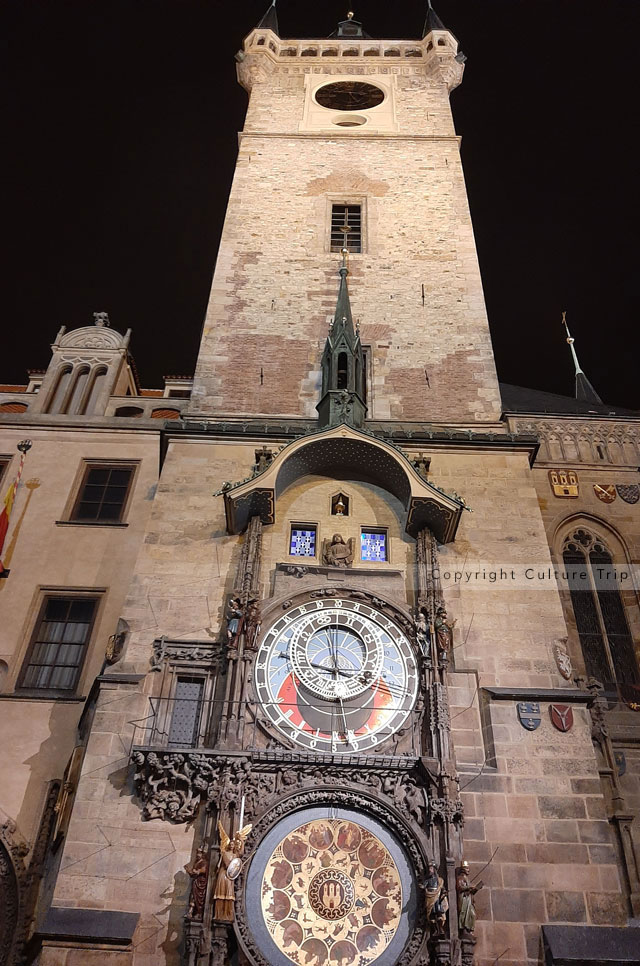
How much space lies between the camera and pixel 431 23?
28.5 m


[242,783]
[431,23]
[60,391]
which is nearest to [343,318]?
[60,391]

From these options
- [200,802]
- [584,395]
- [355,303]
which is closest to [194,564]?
[200,802]

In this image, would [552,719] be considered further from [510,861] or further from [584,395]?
[584,395]

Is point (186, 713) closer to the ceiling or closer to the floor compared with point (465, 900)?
closer to the ceiling

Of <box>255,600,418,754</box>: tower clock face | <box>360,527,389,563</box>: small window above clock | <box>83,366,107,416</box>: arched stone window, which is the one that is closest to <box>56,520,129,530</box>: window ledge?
<box>83,366,107,416</box>: arched stone window

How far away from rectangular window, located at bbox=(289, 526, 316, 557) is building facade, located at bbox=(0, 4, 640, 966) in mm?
45

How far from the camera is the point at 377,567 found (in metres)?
12.6

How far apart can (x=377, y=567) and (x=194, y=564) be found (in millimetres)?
2716

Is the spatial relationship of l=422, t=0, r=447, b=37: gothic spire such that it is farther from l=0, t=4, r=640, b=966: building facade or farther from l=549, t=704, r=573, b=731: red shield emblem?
l=549, t=704, r=573, b=731: red shield emblem

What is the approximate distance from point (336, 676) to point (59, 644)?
5413mm

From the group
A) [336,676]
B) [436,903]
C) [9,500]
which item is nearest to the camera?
[436,903]

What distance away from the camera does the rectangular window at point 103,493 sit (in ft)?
52.4

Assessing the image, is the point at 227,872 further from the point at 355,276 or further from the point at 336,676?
the point at 355,276

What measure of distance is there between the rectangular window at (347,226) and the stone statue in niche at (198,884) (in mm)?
14285
